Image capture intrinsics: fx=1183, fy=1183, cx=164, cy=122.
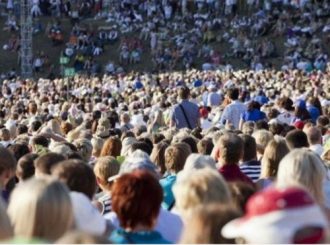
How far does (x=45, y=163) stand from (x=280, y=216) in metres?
3.51

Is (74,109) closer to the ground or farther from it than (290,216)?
closer to the ground

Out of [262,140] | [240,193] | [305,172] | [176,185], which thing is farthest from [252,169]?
[176,185]

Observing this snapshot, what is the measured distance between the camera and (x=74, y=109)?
2297cm

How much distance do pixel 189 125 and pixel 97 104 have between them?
9.10 meters

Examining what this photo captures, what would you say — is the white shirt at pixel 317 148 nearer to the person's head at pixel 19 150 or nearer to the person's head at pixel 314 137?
the person's head at pixel 314 137

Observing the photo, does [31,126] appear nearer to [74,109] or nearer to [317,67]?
[74,109]

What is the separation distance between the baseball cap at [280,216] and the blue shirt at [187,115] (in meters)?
11.2

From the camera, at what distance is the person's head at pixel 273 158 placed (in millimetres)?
8812

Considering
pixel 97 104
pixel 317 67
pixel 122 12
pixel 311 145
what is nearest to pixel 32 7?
pixel 122 12

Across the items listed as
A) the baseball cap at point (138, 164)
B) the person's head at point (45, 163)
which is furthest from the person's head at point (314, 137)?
the person's head at point (45, 163)

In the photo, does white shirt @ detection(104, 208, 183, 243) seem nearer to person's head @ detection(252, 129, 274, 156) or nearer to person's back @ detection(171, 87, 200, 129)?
person's head @ detection(252, 129, 274, 156)

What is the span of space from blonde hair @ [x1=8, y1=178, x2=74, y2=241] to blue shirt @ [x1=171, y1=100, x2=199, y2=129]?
10768 mm

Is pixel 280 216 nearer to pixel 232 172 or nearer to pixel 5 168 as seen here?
pixel 5 168

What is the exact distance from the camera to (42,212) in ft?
17.1
